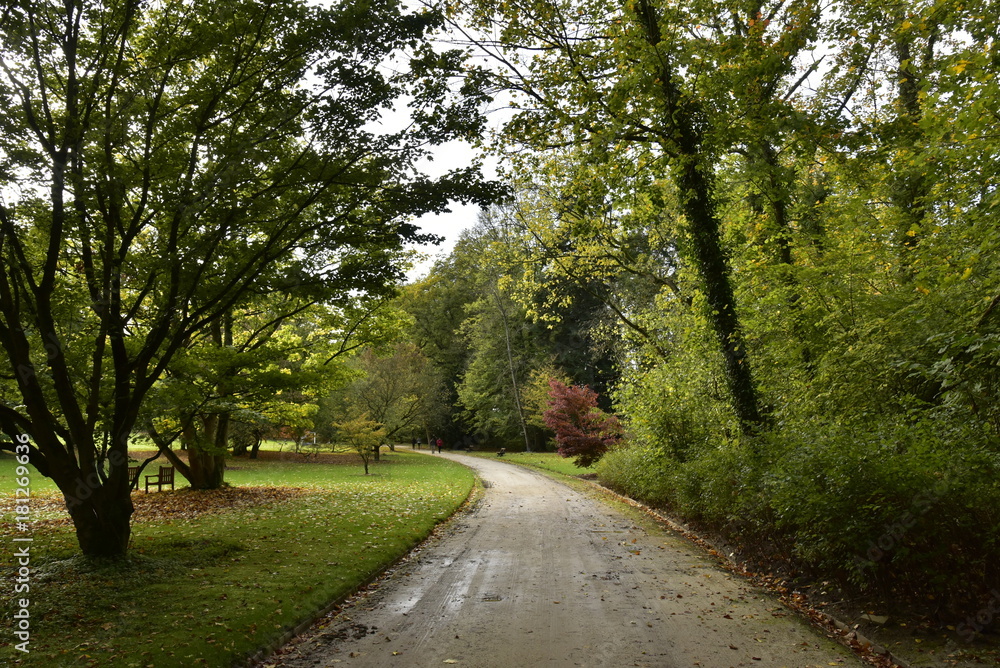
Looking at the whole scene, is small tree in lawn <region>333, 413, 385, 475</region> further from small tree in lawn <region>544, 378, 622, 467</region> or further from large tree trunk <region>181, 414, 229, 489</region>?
small tree in lawn <region>544, 378, 622, 467</region>

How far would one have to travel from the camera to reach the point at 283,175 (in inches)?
303

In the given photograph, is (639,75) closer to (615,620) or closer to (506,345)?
(615,620)

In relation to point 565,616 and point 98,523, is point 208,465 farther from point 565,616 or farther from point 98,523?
point 565,616

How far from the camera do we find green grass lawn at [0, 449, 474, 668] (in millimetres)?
5008

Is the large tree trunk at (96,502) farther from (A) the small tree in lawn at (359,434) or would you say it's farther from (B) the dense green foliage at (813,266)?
(A) the small tree in lawn at (359,434)

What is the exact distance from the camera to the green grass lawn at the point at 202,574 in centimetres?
501

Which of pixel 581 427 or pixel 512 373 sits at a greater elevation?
pixel 512 373

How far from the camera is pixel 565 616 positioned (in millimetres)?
6023

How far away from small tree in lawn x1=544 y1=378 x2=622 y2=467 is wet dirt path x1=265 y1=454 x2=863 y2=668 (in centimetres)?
1275

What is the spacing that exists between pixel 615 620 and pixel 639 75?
7539mm

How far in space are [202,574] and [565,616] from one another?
4.69m

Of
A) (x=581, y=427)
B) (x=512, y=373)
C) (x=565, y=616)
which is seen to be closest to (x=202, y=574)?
(x=565, y=616)

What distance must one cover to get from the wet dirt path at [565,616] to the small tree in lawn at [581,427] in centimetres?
1275

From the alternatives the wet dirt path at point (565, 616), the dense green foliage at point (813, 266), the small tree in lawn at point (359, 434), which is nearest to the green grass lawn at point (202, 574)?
the wet dirt path at point (565, 616)
